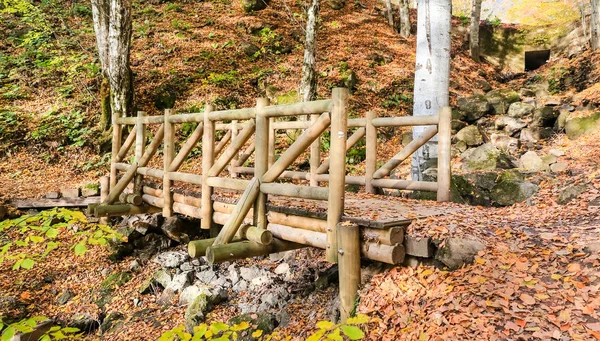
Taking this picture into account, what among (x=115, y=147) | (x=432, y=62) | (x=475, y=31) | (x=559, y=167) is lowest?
(x=559, y=167)

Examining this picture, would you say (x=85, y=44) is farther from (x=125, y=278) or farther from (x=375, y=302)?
(x=375, y=302)

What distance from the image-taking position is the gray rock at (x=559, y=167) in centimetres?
745

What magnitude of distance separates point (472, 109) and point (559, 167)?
507 cm

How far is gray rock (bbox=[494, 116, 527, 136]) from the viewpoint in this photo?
10914mm

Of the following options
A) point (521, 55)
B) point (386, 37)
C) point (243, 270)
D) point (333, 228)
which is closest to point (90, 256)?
point (243, 270)

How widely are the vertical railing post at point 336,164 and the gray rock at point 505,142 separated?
7.64 meters

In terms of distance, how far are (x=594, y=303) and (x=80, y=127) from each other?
1222 centimetres

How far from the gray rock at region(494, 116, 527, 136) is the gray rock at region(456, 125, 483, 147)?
4.13 ft

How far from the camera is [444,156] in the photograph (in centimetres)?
571

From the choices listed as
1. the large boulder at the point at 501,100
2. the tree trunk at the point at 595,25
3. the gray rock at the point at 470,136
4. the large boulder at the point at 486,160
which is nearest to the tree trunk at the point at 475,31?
the tree trunk at the point at 595,25

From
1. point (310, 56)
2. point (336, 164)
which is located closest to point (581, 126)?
point (310, 56)

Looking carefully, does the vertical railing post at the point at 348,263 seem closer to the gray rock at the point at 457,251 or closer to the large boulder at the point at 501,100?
the gray rock at the point at 457,251

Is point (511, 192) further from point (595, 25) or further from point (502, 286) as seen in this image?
point (595, 25)

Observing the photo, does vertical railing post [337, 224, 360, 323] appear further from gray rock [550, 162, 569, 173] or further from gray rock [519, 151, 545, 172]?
gray rock [519, 151, 545, 172]
